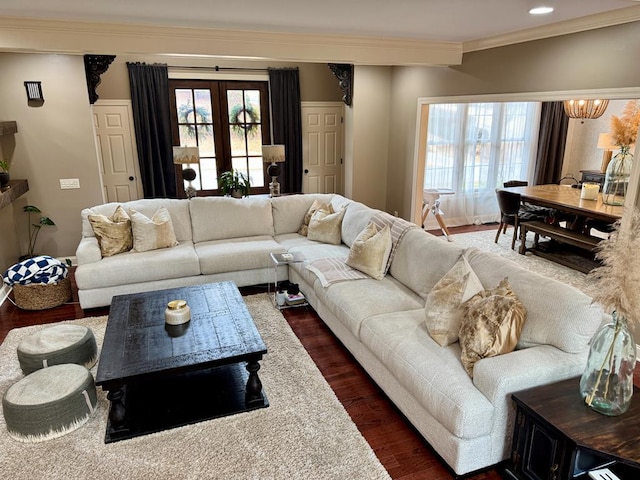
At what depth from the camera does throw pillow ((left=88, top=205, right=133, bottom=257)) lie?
14.4 feet

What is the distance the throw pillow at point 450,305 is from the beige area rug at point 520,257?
8.46 feet

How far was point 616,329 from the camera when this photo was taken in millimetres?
2035

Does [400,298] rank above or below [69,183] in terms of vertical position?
below

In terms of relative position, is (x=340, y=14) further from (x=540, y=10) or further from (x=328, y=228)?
(x=328, y=228)

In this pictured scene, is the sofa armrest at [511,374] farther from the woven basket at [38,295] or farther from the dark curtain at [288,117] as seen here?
the dark curtain at [288,117]

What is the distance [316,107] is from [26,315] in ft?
16.0

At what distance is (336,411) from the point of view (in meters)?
2.83

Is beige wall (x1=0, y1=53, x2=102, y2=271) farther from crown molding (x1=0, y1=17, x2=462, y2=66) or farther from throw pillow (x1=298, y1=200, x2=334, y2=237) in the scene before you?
throw pillow (x1=298, y1=200, x2=334, y2=237)

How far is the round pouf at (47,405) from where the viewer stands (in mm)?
2514

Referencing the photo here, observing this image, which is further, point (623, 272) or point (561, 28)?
point (561, 28)

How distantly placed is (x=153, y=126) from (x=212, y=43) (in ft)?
7.76

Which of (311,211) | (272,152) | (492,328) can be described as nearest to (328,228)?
(311,211)

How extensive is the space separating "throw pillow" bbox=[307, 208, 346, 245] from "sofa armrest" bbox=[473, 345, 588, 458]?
103 inches

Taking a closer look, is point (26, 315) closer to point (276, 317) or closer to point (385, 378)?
point (276, 317)
